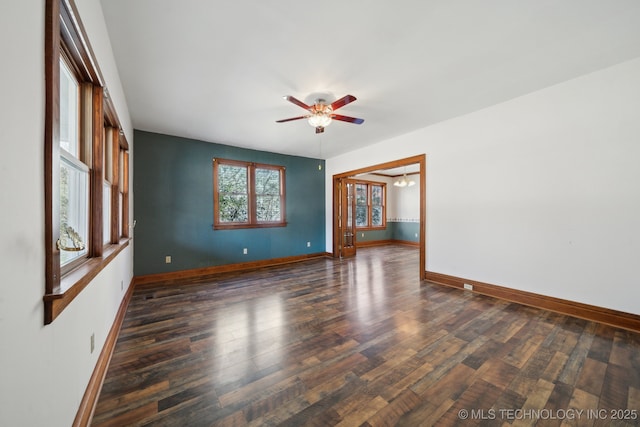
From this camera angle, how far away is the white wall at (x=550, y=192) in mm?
2484

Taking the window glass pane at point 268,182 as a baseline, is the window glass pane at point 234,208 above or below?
below

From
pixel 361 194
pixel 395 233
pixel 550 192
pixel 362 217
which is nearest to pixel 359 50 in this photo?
pixel 550 192

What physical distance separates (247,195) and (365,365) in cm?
419

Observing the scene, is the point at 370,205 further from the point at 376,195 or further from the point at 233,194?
the point at 233,194

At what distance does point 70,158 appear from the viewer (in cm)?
143

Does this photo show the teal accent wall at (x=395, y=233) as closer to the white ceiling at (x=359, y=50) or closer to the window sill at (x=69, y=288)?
the white ceiling at (x=359, y=50)

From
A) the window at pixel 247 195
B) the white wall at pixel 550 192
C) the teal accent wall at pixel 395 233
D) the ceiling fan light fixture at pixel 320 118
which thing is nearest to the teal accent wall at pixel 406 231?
the teal accent wall at pixel 395 233

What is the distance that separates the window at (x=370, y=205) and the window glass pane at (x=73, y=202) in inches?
285

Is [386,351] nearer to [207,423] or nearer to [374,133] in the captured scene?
[207,423]

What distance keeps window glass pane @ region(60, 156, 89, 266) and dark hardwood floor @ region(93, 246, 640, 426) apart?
1.00 metres

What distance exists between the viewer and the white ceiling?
1799mm

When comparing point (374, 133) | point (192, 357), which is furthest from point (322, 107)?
point (192, 357)

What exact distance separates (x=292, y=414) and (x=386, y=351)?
0.96 meters

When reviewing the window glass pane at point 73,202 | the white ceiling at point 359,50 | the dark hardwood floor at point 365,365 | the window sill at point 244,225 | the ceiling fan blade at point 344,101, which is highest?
the white ceiling at point 359,50
